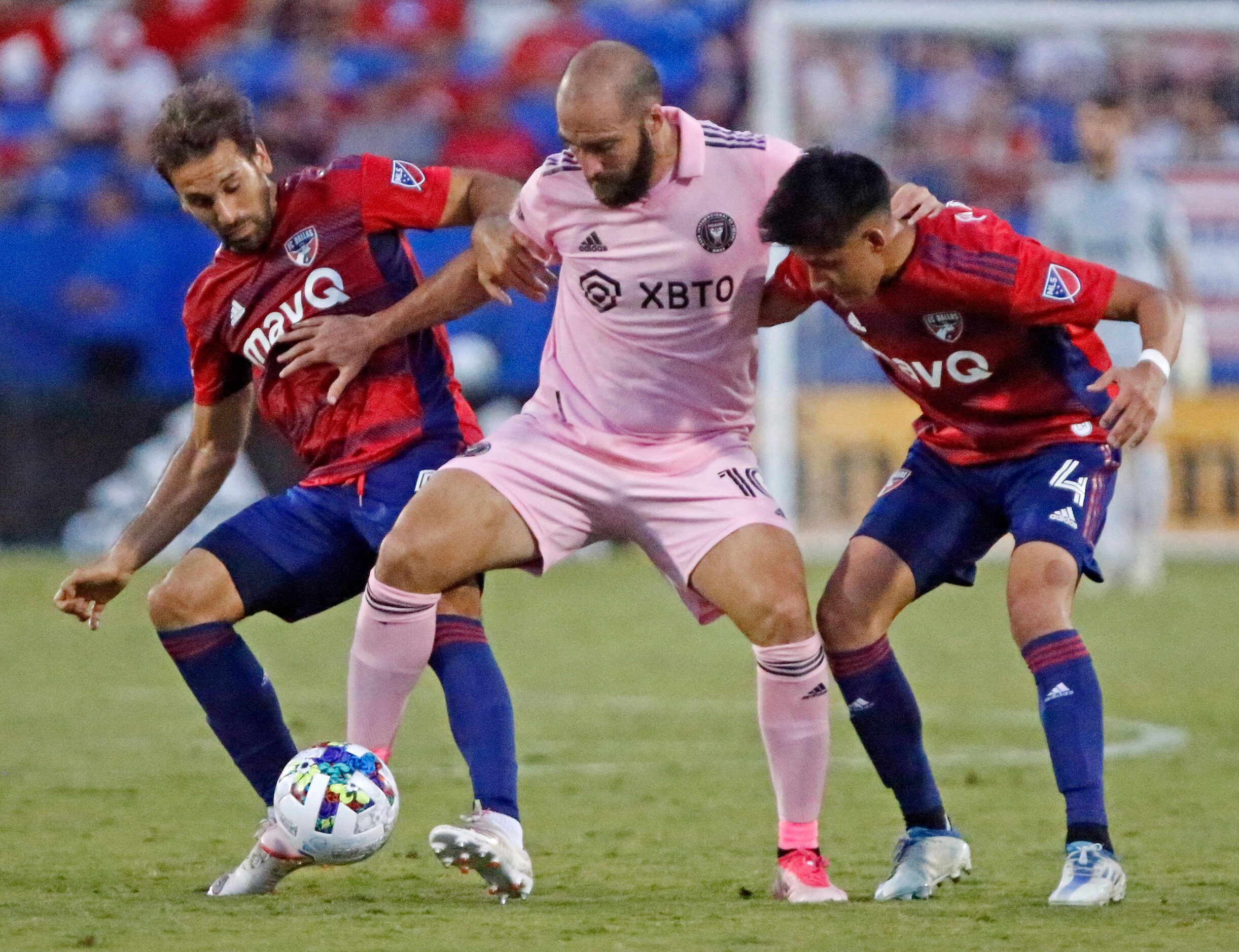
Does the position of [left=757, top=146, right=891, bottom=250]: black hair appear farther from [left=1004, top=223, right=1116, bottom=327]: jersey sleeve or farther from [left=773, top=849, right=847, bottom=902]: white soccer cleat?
[left=773, top=849, right=847, bottom=902]: white soccer cleat

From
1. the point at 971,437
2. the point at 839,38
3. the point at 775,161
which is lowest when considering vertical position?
the point at 971,437

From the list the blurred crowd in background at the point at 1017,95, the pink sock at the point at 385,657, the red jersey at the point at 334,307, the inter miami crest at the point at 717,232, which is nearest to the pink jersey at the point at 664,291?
the inter miami crest at the point at 717,232

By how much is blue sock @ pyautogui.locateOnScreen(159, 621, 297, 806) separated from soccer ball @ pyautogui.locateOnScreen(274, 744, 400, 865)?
36 cm

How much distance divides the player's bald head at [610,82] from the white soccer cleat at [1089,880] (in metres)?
2.04

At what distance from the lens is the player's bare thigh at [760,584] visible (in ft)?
16.5

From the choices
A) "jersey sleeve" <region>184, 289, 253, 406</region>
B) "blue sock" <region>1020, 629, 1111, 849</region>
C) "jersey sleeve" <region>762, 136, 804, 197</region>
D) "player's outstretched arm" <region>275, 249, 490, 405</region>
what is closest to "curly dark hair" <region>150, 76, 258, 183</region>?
"jersey sleeve" <region>184, 289, 253, 406</region>

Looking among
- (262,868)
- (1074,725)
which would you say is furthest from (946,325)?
(262,868)

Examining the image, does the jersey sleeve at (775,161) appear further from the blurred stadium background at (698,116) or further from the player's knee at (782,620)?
the blurred stadium background at (698,116)

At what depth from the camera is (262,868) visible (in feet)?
16.6

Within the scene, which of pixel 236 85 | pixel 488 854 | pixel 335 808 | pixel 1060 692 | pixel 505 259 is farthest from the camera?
pixel 236 85

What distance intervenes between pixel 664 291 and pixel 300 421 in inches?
44.4

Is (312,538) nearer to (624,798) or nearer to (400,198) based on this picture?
(400,198)

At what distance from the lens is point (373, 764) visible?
5.05 metres

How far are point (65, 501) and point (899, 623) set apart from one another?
6.56m
